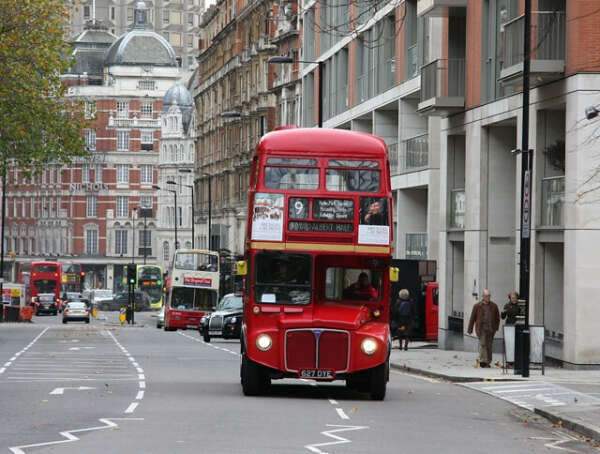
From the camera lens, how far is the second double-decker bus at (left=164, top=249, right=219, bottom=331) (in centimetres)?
Answer: 6844

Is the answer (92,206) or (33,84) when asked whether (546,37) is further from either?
(92,206)

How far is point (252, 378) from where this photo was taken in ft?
73.3

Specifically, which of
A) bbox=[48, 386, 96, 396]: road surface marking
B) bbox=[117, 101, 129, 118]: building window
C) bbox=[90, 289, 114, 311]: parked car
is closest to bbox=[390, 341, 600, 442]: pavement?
bbox=[48, 386, 96, 396]: road surface marking

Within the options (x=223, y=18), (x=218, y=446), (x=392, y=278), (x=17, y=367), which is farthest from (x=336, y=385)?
(x=223, y=18)

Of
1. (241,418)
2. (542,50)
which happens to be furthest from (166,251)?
(241,418)

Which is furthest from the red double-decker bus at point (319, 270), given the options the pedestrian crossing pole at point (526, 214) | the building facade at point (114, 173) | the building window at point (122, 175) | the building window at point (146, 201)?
the building window at point (122, 175)

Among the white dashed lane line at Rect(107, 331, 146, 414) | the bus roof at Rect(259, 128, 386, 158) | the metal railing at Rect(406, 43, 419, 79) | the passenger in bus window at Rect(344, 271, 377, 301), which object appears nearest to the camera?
the white dashed lane line at Rect(107, 331, 146, 414)

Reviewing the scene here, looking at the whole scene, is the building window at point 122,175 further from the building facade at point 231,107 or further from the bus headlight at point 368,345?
the bus headlight at point 368,345

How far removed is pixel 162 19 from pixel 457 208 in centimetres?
15024

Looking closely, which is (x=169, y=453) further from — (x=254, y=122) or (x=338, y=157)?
(x=254, y=122)

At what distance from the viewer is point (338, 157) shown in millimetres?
22781

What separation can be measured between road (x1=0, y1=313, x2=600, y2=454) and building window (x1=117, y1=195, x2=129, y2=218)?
138 meters

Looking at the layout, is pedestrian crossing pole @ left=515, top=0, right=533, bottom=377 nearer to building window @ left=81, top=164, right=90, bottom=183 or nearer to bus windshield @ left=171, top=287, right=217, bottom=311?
bus windshield @ left=171, top=287, right=217, bottom=311

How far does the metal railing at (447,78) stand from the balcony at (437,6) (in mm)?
1363
